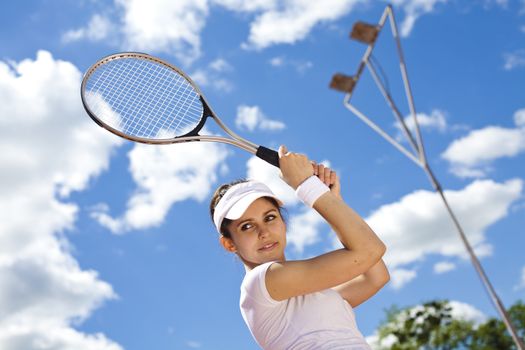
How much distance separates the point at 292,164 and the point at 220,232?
459 mm

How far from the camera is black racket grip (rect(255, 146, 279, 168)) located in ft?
12.2

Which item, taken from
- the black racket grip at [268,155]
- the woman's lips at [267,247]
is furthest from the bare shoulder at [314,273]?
the black racket grip at [268,155]

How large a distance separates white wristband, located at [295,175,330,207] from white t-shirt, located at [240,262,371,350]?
1.06ft

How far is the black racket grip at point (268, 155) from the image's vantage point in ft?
12.2

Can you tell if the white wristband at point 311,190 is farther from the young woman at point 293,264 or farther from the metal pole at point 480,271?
the metal pole at point 480,271

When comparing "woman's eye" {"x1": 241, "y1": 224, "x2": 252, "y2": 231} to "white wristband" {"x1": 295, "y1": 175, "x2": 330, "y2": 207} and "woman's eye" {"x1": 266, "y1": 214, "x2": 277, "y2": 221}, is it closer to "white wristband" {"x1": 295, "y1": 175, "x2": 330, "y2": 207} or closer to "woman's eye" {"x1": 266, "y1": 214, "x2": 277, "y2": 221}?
"woman's eye" {"x1": 266, "y1": 214, "x2": 277, "y2": 221}

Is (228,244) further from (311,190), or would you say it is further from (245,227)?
(311,190)

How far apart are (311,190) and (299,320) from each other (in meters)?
0.55

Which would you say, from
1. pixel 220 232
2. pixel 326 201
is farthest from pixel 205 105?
pixel 326 201

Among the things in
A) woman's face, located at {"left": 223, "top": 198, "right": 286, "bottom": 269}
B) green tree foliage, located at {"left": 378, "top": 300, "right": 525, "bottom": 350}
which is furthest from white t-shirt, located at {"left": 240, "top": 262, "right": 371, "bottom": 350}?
green tree foliage, located at {"left": 378, "top": 300, "right": 525, "bottom": 350}

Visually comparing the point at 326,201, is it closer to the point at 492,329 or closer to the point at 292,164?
the point at 292,164

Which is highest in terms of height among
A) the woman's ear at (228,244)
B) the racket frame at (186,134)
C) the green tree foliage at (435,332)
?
the green tree foliage at (435,332)

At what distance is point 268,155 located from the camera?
12.4ft

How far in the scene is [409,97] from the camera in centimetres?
1213
